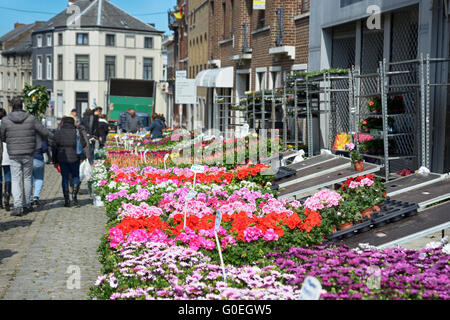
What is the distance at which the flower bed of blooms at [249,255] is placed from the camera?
4.64 meters

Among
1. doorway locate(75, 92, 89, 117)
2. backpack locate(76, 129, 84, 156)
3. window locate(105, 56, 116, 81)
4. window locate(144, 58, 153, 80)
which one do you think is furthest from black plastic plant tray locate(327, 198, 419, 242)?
window locate(144, 58, 153, 80)

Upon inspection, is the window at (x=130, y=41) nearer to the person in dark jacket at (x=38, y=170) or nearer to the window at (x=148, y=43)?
the window at (x=148, y=43)

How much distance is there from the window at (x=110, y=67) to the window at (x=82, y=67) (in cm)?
191

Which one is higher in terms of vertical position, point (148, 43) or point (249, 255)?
point (148, 43)

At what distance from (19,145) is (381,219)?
751 centimetres

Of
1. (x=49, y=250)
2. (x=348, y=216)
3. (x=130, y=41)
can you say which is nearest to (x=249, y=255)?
(x=348, y=216)

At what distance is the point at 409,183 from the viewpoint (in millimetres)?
7992

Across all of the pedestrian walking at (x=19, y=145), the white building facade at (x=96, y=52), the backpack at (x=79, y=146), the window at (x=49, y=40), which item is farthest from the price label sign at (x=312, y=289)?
the window at (x=49, y=40)

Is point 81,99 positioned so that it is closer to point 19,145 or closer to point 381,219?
point 19,145

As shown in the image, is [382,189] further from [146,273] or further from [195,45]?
[195,45]

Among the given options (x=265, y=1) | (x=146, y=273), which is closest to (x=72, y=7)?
(x=265, y=1)

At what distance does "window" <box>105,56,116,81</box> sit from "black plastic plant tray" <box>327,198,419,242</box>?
213 feet

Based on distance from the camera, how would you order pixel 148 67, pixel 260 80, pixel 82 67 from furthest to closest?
pixel 148 67 → pixel 82 67 → pixel 260 80

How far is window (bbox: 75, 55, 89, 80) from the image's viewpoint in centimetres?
6931
